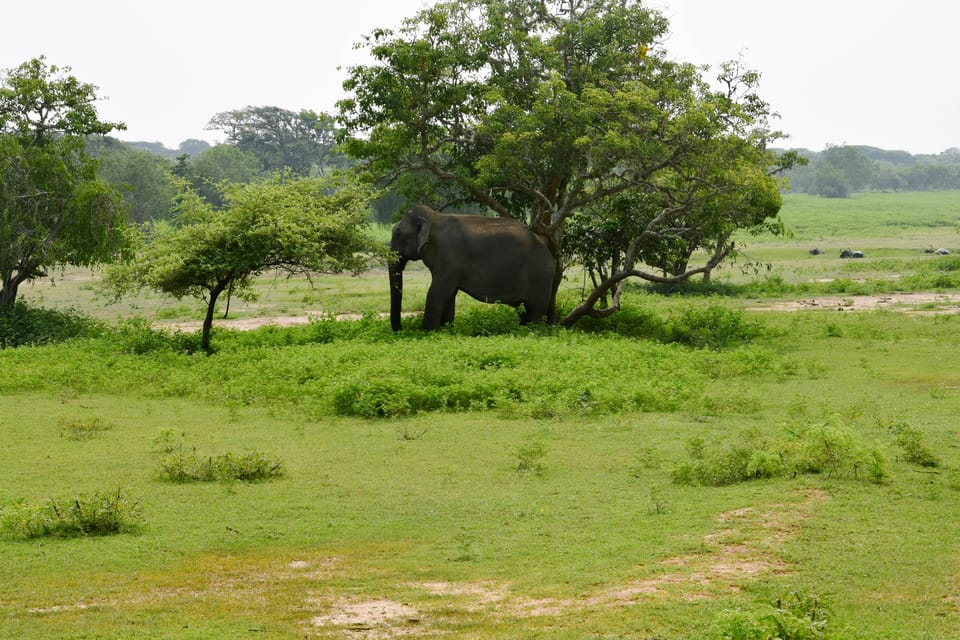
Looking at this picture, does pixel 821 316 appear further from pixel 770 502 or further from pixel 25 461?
pixel 25 461

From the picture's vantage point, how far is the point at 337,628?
677cm

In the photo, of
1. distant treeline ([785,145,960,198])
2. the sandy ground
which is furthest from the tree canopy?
the sandy ground

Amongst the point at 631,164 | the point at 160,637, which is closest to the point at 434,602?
the point at 160,637

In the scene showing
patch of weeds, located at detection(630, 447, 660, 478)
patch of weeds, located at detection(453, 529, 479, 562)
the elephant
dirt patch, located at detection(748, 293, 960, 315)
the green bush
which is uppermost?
the elephant

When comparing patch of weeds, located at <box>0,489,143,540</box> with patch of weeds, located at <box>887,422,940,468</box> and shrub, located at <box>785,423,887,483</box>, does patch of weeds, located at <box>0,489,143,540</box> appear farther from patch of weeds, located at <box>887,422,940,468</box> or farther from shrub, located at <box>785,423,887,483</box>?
patch of weeds, located at <box>887,422,940,468</box>

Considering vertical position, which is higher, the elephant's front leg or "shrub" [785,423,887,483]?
the elephant's front leg

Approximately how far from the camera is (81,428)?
13.3 meters

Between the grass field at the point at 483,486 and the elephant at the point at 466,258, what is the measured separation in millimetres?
645

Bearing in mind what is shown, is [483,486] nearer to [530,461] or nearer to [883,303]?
[530,461]

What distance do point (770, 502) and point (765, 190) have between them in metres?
12.5

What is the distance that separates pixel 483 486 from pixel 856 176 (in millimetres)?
122911

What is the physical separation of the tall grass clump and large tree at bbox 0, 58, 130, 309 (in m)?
0.61

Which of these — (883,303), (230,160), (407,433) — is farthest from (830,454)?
(230,160)

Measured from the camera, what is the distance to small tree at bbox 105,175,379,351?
18.9 meters
